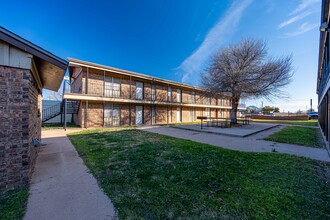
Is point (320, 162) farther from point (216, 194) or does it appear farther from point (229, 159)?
point (216, 194)

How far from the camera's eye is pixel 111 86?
14773 millimetres

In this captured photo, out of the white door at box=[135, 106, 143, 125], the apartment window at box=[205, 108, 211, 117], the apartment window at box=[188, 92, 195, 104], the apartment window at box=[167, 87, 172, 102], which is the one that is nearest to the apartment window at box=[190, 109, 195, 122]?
the apartment window at box=[188, 92, 195, 104]

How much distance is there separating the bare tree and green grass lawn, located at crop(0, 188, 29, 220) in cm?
1439

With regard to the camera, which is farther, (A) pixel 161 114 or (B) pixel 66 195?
(A) pixel 161 114

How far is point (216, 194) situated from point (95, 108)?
13790 millimetres

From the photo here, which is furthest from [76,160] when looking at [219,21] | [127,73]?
[219,21]

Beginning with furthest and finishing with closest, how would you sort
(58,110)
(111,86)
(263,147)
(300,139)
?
(58,110), (111,86), (300,139), (263,147)

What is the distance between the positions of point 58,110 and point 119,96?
887cm

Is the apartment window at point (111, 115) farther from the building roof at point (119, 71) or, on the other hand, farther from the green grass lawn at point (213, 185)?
the green grass lawn at point (213, 185)

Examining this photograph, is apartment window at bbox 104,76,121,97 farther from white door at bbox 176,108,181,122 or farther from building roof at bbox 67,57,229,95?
white door at bbox 176,108,181,122

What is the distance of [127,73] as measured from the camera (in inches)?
583

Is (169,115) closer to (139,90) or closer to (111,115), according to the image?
(139,90)

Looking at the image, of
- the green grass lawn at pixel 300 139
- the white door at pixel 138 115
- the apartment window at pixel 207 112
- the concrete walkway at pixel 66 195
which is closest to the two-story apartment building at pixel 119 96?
the white door at pixel 138 115

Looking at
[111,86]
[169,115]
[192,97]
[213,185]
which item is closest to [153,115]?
[169,115]
